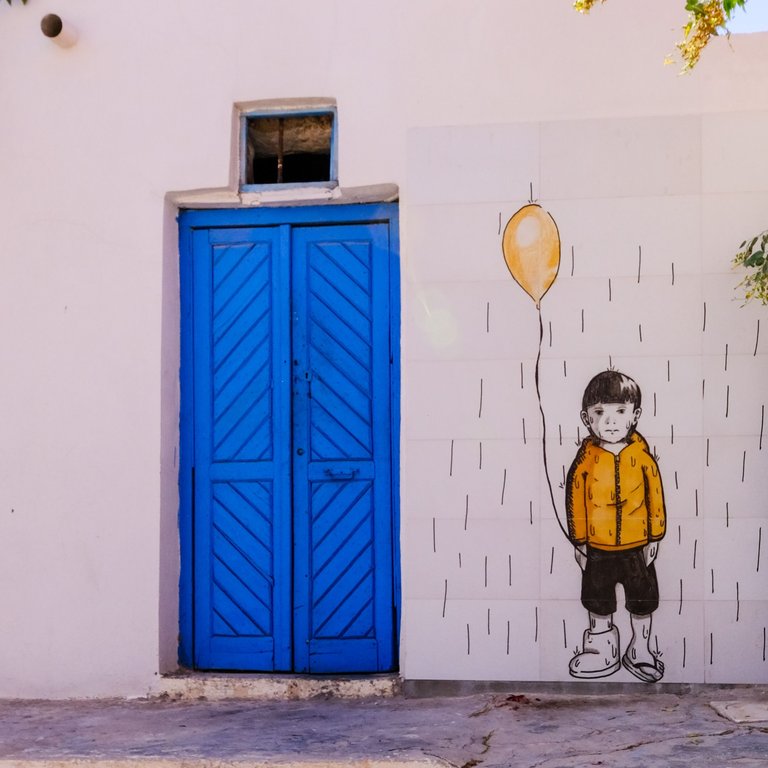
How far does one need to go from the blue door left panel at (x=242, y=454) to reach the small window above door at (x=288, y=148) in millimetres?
346

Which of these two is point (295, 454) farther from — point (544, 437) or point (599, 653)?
point (599, 653)

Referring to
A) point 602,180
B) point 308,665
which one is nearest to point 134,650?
point 308,665

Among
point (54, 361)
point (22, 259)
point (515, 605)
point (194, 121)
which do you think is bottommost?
point (515, 605)

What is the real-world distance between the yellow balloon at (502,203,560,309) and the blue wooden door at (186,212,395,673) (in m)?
0.67

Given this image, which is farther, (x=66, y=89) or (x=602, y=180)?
(x=66, y=89)

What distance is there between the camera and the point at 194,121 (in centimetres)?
535

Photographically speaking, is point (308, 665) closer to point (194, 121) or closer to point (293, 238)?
point (293, 238)

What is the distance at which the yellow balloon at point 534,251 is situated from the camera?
5.09 m

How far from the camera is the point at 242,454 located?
538cm

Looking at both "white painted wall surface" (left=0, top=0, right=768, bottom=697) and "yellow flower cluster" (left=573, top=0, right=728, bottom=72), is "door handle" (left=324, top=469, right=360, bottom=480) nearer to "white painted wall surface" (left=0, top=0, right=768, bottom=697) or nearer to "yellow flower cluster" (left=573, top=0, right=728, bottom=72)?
"white painted wall surface" (left=0, top=0, right=768, bottom=697)

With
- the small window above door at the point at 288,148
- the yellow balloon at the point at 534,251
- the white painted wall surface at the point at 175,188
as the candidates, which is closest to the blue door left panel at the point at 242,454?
the white painted wall surface at the point at 175,188

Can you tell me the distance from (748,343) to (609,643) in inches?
62.2

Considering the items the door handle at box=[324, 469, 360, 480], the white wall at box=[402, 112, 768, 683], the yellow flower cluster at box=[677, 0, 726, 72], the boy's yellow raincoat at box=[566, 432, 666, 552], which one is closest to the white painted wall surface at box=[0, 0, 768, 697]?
the white wall at box=[402, 112, 768, 683]

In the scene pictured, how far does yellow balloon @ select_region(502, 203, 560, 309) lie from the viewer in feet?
16.7
